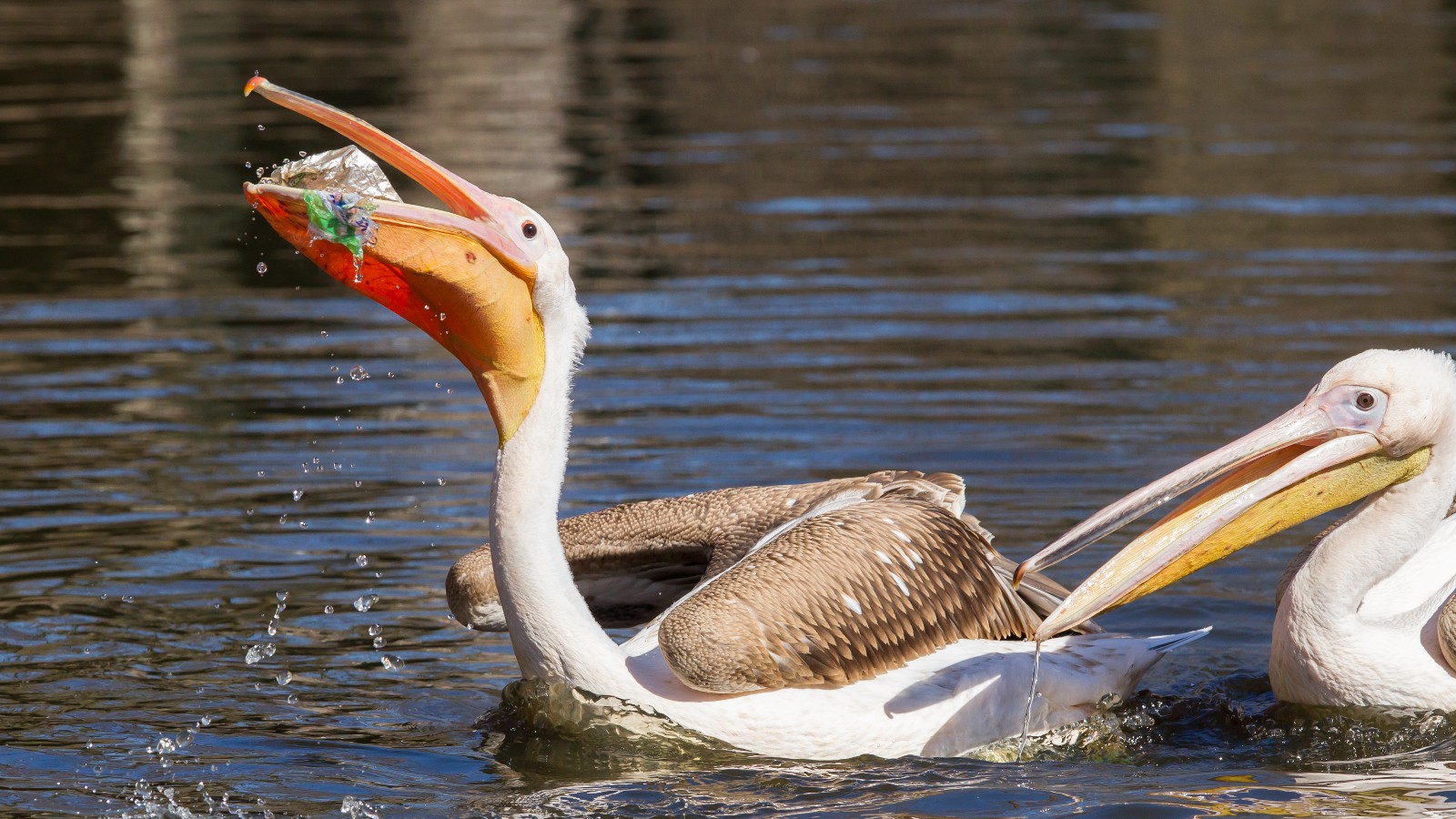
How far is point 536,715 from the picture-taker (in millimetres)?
4820

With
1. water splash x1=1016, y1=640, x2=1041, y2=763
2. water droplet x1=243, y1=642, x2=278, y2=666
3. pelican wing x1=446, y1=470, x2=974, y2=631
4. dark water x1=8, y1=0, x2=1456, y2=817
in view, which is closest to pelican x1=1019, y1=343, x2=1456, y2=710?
dark water x1=8, y1=0, x2=1456, y2=817

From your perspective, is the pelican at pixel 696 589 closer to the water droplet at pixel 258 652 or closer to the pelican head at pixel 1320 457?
the pelican head at pixel 1320 457

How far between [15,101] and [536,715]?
14322 mm

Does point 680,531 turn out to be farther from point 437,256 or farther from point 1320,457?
point 1320,457

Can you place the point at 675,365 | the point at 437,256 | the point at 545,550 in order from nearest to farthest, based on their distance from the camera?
the point at 437,256
the point at 545,550
the point at 675,365

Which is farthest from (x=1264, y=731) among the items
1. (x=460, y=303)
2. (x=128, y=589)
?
(x=128, y=589)

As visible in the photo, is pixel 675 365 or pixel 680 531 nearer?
pixel 680 531

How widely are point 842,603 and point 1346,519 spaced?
1.30 meters

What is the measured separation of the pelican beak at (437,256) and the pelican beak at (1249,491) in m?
1.28

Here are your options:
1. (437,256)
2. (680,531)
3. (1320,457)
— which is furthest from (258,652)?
(1320,457)

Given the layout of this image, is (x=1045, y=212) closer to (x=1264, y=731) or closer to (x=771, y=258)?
(x=771, y=258)

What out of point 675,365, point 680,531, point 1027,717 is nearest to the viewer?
point 1027,717

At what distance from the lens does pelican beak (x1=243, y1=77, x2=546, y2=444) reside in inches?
165

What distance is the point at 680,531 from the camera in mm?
5320
